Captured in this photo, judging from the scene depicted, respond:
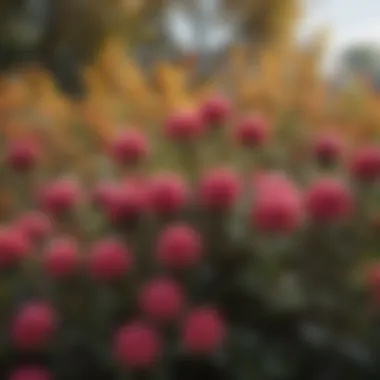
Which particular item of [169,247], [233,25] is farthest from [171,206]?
[233,25]

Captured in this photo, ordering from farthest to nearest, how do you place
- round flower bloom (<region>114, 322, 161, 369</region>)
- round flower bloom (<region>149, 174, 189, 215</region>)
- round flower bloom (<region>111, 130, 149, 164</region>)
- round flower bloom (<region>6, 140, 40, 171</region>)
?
round flower bloom (<region>6, 140, 40, 171</region>) < round flower bloom (<region>111, 130, 149, 164</region>) < round flower bloom (<region>149, 174, 189, 215</region>) < round flower bloom (<region>114, 322, 161, 369</region>)

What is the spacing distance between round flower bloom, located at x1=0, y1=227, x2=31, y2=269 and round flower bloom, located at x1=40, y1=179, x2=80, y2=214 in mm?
80

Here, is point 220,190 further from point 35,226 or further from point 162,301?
point 35,226

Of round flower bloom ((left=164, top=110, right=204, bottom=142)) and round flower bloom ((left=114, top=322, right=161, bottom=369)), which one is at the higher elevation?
round flower bloom ((left=164, top=110, right=204, bottom=142))

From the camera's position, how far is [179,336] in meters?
1.35

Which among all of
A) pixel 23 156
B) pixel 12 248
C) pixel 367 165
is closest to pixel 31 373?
pixel 12 248

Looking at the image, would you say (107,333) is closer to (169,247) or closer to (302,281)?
(169,247)

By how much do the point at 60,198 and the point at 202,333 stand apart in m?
0.33

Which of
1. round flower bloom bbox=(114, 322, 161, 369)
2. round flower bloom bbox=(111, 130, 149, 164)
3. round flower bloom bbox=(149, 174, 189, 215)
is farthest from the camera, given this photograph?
round flower bloom bbox=(111, 130, 149, 164)

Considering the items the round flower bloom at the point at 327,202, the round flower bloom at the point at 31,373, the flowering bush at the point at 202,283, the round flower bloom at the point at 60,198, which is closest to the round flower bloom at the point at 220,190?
the flowering bush at the point at 202,283

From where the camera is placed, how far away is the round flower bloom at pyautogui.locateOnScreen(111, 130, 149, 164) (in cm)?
154

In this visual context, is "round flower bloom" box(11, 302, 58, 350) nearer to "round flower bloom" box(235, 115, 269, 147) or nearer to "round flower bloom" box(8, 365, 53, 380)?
"round flower bloom" box(8, 365, 53, 380)

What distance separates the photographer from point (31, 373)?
137cm

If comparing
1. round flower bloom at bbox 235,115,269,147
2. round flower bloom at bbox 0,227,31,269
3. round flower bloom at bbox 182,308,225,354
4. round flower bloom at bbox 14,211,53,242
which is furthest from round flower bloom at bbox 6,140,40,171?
round flower bloom at bbox 182,308,225,354
